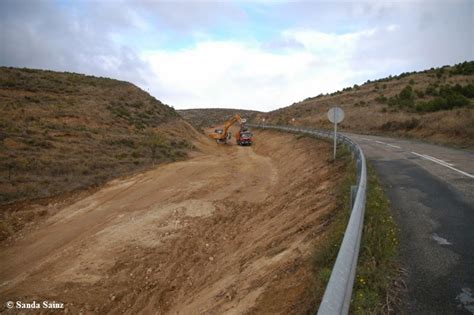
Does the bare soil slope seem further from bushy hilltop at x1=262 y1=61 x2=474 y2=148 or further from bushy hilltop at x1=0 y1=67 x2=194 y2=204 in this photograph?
bushy hilltop at x1=262 y1=61 x2=474 y2=148

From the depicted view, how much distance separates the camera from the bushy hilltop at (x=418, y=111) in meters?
24.4

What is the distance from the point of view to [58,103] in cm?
3494

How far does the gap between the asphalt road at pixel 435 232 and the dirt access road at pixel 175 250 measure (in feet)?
4.94

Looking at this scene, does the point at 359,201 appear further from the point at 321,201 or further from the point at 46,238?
the point at 46,238

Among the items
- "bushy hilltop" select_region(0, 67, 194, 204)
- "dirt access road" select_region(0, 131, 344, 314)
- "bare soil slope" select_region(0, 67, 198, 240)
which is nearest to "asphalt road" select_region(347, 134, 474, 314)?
"dirt access road" select_region(0, 131, 344, 314)

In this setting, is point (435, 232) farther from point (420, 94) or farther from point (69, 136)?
point (420, 94)

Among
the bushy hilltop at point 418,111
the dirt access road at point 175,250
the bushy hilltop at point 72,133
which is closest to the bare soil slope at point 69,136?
the bushy hilltop at point 72,133

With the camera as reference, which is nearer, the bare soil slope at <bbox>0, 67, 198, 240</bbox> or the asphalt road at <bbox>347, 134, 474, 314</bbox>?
the asphalt road at <bbox>347, 134, 474, 314</bbox>

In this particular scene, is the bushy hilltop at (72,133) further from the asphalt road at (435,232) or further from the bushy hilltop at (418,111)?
the bushy hilltop at (418,111)

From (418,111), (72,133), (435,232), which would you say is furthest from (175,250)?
(418,111)

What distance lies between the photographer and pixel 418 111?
3484cm

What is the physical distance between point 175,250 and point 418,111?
33.3m

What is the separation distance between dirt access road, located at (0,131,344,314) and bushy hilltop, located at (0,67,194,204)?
279 cm

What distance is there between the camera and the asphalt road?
4047 millimetres
